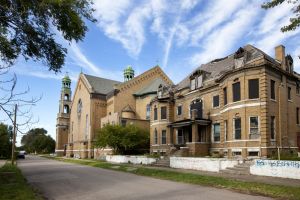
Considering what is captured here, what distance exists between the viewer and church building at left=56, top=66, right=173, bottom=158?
56.3 m

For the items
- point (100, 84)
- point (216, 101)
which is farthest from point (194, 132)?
point (100, 84)

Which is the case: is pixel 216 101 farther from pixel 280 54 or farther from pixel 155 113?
pixel 155 113

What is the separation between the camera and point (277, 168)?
20.2m

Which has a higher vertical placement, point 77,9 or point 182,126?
point 77,9

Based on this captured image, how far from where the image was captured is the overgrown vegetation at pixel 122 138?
42638 millimetres

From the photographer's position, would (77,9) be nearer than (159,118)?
Yes

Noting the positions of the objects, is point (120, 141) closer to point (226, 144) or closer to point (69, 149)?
point (226, 144)

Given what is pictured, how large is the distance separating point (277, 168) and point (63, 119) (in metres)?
72.4

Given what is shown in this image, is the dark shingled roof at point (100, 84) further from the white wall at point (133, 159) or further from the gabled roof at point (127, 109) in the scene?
the white wall at point (133, 159)

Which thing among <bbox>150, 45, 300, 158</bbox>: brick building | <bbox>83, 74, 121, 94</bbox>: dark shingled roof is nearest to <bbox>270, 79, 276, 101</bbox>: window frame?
<bbox>150, 45, 300, 158</bbox>: brick building

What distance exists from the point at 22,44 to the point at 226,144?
71.2ft

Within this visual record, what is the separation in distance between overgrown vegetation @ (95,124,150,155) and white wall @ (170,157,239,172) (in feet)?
45.2

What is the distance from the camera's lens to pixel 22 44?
510 inches

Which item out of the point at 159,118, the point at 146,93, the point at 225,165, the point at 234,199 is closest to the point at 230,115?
the point at 225,165
